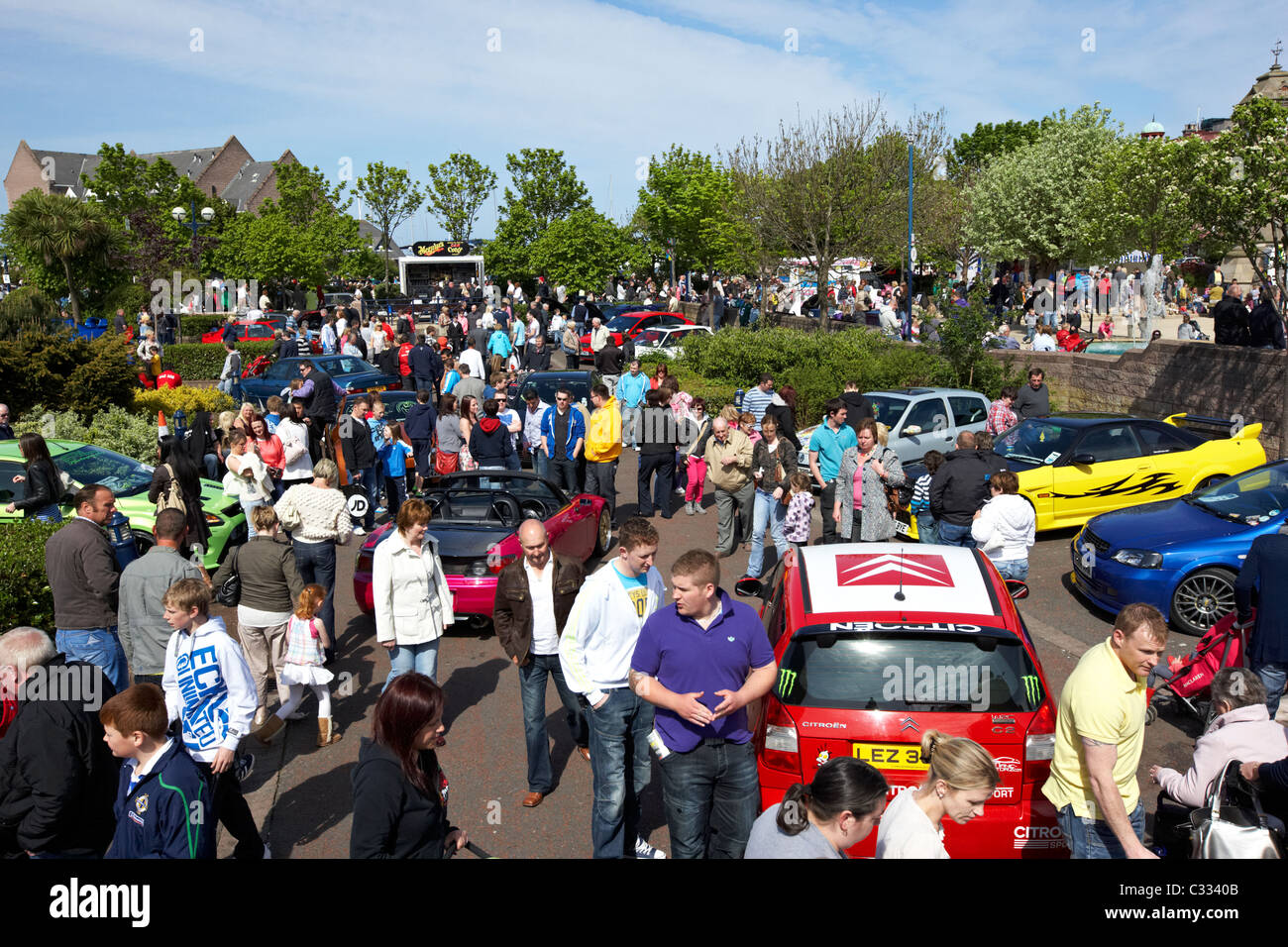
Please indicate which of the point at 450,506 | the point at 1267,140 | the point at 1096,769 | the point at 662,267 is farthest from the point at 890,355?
the point at 662,267

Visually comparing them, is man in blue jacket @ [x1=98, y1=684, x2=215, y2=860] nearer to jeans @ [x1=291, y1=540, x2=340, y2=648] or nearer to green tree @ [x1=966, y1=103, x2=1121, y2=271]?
jeans @ [x1=291, y1=540, x2=340, y2=648]

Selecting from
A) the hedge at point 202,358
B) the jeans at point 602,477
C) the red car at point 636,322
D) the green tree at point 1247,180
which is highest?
the green tree at point 1247,180

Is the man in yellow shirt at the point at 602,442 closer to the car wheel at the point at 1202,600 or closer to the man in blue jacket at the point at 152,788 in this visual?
the car wheel at the point at 1202,600

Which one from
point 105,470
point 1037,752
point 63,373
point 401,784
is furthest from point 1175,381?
point 63,373

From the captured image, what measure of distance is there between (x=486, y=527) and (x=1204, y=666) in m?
6.24

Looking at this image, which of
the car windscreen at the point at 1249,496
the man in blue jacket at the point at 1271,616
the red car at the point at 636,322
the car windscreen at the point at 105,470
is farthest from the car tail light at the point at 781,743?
the red car at the point at 636,322

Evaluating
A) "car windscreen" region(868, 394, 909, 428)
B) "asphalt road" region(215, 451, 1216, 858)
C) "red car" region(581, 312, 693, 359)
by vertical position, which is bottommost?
"asphalt road" region(215, 451, 1216, 858)

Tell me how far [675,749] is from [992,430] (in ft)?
37.6

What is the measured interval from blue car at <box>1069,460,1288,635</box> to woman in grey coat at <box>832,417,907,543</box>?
80.4 inches

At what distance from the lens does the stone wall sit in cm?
1641

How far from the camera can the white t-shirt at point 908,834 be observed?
3.58 m

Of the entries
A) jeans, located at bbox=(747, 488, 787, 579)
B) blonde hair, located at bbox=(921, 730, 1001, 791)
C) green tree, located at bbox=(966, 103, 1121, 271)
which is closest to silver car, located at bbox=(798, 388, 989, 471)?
jeans, located at bbox=(747, 488, 787, 579)

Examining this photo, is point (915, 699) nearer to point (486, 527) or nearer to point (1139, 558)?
point (1139, 558)

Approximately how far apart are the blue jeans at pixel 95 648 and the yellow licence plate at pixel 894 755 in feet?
15.9
